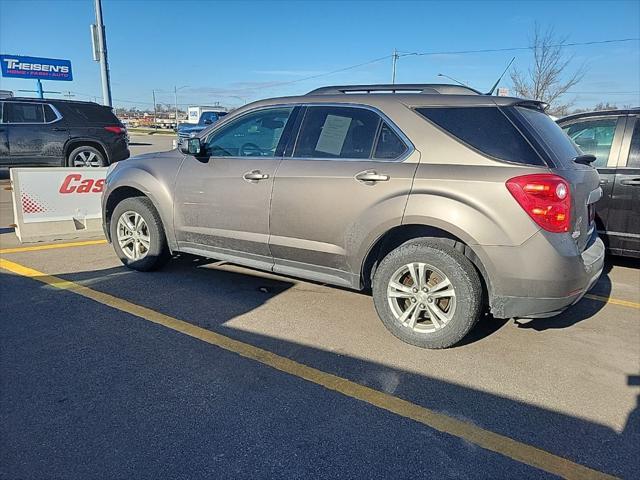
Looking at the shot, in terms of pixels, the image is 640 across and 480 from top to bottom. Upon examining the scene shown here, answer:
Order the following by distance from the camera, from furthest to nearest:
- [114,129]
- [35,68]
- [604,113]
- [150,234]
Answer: [35,68], [114,129], [604,113], [150,234]

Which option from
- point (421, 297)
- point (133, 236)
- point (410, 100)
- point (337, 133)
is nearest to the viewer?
point (421, 297)

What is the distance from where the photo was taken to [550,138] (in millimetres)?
3307

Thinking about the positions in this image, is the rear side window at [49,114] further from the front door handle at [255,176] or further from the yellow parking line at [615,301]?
the yellow parking line at [615,301]

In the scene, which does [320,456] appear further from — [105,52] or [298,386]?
[105,52]

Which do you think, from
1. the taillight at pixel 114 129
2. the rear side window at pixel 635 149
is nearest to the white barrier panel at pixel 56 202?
the taillight at pixel 114 129

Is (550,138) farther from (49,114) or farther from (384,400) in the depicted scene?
(49,114)

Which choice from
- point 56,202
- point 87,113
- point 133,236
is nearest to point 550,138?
point 133,236

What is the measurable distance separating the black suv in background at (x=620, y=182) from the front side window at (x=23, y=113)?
35.6 feet

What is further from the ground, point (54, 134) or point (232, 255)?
point (54, 134)

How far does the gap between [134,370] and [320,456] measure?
1.45 metres

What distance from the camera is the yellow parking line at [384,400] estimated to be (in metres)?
2.25

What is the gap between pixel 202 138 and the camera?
4.47 m

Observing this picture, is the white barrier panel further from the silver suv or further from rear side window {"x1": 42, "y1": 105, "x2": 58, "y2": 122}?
rear side window {"x1": 42, "y1": 105, "x2": 58, "y2": 122}

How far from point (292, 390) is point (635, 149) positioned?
15.3 feet
